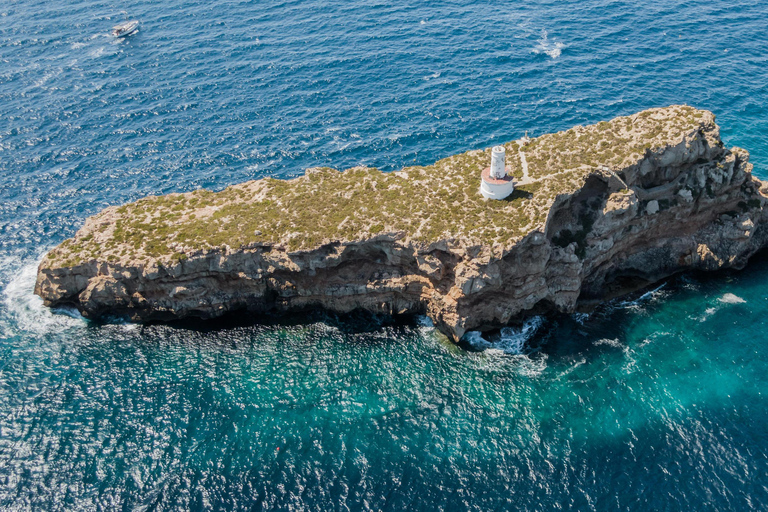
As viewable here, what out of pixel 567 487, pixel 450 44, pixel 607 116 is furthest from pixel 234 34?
pixel 567 487

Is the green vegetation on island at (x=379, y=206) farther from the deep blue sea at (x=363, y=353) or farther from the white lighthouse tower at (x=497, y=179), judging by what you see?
the deep blue sea at (x=363, y=353)

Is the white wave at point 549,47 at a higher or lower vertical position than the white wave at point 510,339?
higher

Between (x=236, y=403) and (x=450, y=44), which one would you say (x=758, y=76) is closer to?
(x=450, y=44)

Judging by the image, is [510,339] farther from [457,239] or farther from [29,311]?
[29,311]

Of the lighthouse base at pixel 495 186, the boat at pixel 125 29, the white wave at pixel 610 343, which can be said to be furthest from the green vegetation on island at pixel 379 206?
the boat at pixel 125 29

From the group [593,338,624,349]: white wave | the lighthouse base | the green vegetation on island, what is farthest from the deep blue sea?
the lighthouse base

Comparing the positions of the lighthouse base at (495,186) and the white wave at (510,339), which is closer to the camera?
the lighthouse base at (495,186)

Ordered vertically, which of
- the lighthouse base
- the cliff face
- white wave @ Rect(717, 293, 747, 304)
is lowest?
white wave @ Rect(717, 293, 747, 304)

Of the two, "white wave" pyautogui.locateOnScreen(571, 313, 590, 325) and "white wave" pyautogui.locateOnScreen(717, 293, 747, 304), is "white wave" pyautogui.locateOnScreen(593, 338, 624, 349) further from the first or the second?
"white wave" pyautogui.locateOnScreen(717, 293, 747, 304)
